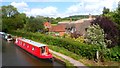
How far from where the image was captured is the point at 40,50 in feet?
77.3

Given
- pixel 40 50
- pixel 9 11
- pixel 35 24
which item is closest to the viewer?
pixel 40 50

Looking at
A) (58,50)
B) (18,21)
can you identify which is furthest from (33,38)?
(18,21)

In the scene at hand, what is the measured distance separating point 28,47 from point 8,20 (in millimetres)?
36590

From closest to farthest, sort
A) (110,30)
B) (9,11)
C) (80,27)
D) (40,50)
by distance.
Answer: (40,50) < (110,30) < (80,27) < (9,11)

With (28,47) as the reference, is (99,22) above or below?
above

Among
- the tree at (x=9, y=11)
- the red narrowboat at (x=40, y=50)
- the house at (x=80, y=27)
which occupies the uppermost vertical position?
the tree at (x=9, y=11)

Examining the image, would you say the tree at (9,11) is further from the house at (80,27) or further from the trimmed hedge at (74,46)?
the trimmed hedge at (74,46)

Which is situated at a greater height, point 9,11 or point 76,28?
point 9,11

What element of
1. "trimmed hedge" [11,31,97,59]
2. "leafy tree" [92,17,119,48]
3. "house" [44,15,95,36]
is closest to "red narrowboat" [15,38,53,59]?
"trimmed hedge" [11,31,97,59]

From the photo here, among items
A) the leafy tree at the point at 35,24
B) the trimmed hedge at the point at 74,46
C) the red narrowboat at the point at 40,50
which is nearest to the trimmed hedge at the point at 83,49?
the trimmed hedge at the point at 74,46

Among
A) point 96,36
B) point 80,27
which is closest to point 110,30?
point 96,36

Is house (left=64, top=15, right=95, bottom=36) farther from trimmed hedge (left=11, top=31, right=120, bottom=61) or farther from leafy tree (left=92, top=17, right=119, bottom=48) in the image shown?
leafy tree (left=92, top=17, right=119, bottom=48)

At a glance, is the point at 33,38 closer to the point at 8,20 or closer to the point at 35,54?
the point at 35,54

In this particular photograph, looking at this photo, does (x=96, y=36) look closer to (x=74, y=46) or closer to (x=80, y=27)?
(x=74, y=46)
